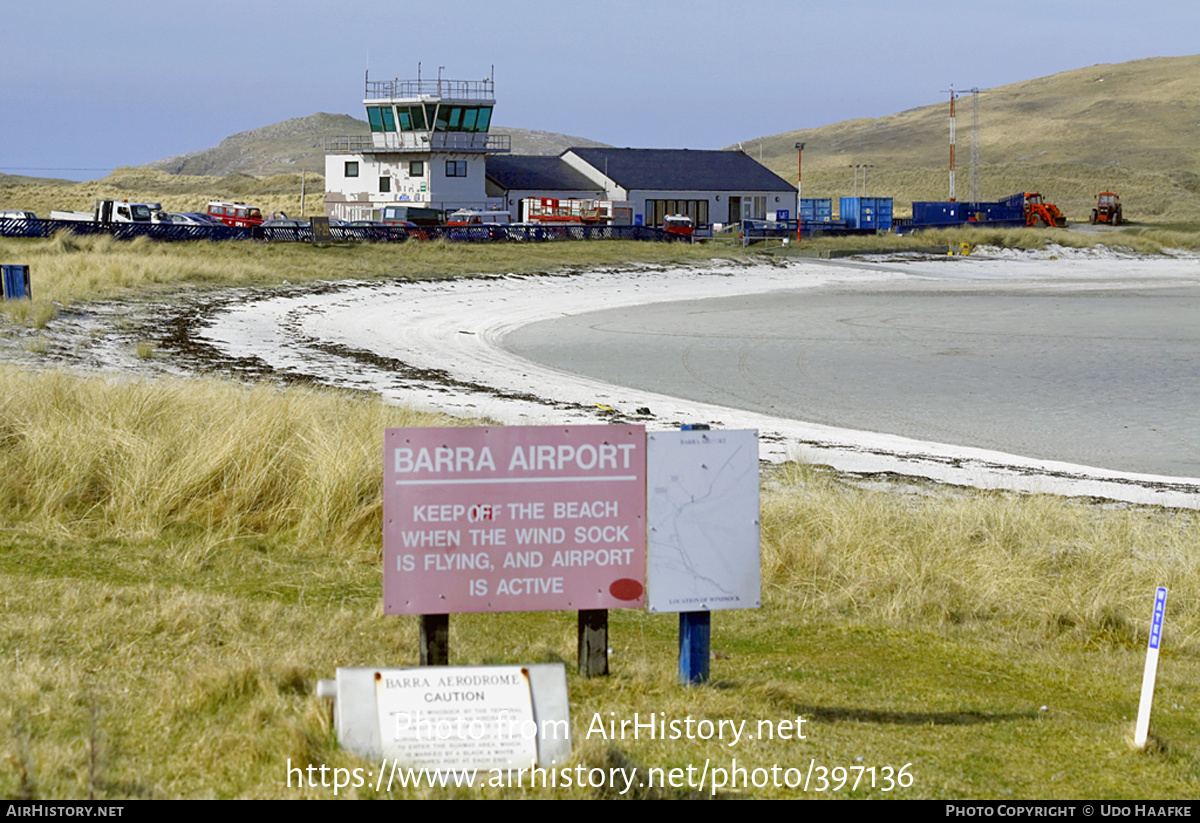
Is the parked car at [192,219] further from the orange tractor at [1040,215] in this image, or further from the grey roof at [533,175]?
the orange tractor at [1040,215]

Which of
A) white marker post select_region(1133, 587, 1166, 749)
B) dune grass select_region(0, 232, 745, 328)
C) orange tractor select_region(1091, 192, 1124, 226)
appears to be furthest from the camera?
orange tractor select_region(1091, 192, 1124, 226)

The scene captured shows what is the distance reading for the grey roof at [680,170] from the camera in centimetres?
7725

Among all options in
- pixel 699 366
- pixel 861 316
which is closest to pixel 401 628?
pixel 699 366

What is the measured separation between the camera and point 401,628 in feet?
21.2

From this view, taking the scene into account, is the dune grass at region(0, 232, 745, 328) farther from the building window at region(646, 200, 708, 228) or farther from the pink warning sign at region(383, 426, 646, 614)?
the building window at region(646, 200, 708, 228)

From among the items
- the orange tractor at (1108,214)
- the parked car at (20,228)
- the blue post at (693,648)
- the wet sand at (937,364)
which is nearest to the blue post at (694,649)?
the blue post at (693,648)

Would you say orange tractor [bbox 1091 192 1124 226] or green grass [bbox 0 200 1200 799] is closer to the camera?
green grass [bbox 0 200 1200 799]

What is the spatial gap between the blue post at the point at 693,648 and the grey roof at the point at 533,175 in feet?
228

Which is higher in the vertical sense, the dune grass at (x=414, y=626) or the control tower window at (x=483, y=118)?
the control tower window at (x=483, y=118)

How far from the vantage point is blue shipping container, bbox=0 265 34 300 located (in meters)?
25.7

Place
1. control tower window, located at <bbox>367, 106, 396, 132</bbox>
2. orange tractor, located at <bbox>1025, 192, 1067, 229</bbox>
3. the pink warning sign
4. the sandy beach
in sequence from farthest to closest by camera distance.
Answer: orange tractor, located at <bbox>1025, 192, 1067, 229</bbox>, control tower window, located at <bbox>367, 106, 396, 132</bbox>, the sandy beach, the pink warning sign

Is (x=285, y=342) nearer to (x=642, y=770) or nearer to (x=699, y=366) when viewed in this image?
(x=699, y=366)

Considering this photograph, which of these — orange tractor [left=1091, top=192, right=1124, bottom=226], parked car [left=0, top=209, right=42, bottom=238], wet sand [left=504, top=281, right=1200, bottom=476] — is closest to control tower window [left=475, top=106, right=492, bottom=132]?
parked car [left=0, top=209, right=42, bottom=238]

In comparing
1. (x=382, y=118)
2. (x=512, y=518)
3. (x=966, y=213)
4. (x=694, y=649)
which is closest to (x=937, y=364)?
(x=694, y=649)
